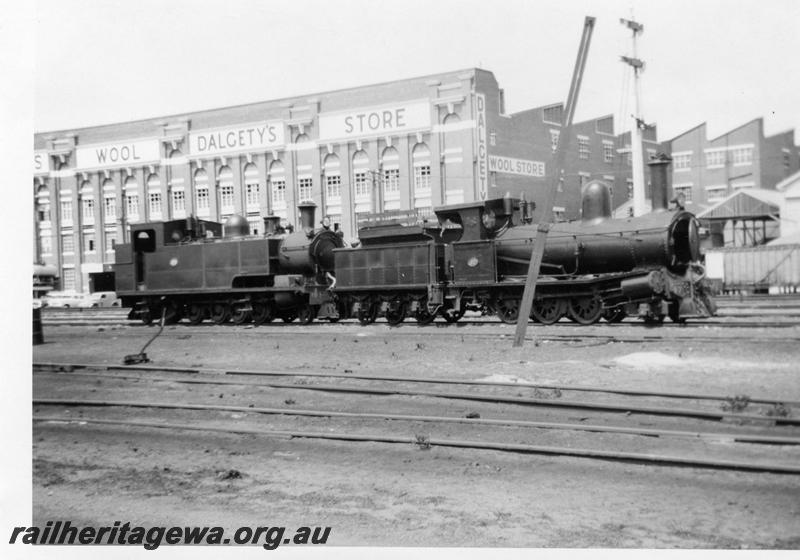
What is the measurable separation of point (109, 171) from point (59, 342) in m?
12.1

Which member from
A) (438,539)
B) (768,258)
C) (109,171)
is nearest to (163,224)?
(109,171)

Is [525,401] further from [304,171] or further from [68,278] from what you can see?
[304,171]

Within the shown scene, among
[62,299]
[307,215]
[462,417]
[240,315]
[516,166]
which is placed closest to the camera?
[462,417]

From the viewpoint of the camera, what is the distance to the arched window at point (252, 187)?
36125mm

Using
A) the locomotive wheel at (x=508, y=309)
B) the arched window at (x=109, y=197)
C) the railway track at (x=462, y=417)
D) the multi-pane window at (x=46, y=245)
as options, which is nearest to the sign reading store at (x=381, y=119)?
the arched window at (x=109, y=197)

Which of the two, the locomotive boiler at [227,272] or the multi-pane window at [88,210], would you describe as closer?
the locomotive boiler at [227,272]

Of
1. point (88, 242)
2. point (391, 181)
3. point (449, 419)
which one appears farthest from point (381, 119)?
point (449, 419)

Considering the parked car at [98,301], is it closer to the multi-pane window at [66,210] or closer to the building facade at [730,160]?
the multi-pane window at [66,210]

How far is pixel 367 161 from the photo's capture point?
119 ft

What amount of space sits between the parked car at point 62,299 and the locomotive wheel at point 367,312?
17.6 meters

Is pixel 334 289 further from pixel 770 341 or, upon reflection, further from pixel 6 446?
pixel 6 446

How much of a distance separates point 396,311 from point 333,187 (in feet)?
68.3

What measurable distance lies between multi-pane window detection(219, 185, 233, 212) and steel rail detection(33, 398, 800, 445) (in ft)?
89.5

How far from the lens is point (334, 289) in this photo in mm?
18000
